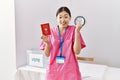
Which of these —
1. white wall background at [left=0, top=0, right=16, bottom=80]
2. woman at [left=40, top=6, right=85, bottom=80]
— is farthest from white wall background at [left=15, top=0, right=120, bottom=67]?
woman at [left=40, top=6, right=85, bottom=80]

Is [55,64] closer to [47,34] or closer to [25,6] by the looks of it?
[47,34]

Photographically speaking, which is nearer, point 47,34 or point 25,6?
point 47,34

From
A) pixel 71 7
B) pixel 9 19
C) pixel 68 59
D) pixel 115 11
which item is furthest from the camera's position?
pixel 71 7

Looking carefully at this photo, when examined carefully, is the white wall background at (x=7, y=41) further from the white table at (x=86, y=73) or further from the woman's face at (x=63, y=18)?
the woman's face at (x=63, y=18)

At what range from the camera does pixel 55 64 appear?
1202mm

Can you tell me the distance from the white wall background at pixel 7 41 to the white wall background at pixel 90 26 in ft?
0.17

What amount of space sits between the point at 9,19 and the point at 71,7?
0.68 metres

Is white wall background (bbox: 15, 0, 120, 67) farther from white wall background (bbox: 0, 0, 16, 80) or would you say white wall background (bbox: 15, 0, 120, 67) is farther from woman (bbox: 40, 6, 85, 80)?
woman (bbox: 40, 6, 85, 80)

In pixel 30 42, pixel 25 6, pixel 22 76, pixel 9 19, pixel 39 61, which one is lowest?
pixel 22 76

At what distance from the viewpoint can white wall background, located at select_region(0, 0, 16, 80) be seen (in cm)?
169

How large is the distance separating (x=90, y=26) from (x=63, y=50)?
879mm

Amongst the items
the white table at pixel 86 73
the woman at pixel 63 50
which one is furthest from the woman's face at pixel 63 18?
the white table at pixel 86 73

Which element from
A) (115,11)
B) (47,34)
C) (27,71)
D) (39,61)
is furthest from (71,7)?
(47,34)

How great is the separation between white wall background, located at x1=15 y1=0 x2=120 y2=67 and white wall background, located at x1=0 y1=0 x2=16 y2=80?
0.05 m
